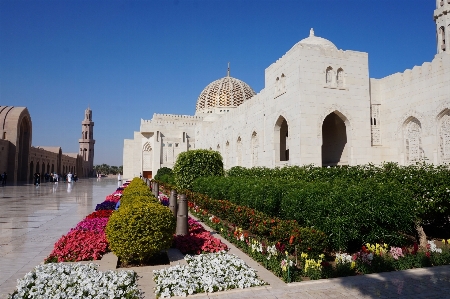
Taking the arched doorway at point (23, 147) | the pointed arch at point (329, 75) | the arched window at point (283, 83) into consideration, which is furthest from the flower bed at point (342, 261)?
the arched doorway at point (23, 147)

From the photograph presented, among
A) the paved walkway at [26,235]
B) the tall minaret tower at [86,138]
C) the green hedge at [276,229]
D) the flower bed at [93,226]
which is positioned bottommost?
the paved walkway at [26,235]

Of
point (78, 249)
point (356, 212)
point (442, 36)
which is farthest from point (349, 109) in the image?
point (78, 249)

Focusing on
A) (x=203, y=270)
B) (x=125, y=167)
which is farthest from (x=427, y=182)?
(x=125, y=167)

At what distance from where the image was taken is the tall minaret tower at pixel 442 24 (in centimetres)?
2044

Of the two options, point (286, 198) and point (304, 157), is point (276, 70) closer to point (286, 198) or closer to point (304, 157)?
point (304, 157)

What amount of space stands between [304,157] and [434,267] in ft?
31.4

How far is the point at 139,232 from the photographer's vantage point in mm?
4594

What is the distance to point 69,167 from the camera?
5500 cm

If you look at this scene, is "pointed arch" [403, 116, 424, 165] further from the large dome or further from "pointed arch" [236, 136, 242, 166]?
the large dome

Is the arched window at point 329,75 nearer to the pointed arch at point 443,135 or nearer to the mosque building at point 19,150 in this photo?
the pointed arch at point 443,135

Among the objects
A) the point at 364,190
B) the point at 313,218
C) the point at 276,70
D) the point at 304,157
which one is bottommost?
the point at 313,218

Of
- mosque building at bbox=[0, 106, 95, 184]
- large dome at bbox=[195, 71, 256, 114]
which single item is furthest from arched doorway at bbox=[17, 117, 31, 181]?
large dome at bbox=[195, 71, 256, 114]

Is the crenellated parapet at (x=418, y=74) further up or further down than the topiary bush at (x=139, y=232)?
further up

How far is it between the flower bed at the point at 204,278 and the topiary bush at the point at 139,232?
44 cm
